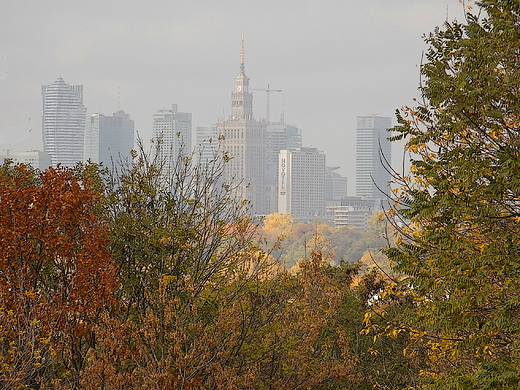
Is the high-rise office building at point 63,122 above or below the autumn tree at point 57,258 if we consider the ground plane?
above

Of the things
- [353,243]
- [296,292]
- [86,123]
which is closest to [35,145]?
[86,123]

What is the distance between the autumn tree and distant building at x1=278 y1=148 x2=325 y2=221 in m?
124

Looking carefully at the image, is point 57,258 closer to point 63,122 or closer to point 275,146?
point 63,122

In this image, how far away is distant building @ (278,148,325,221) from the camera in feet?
435

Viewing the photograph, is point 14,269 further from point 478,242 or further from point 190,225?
point 478,242

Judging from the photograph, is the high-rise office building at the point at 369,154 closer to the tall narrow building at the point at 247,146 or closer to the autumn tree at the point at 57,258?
the tall narrow building at the point at 247,146

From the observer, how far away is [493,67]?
16.0 ft

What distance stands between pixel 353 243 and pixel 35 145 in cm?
5647

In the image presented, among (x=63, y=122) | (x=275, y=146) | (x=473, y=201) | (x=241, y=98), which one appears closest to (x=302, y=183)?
(x=275, y=146)

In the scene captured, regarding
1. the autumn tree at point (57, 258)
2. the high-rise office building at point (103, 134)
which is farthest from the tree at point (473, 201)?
the high-rise office building at point (103, 134)

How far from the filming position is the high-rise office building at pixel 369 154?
5576 inches

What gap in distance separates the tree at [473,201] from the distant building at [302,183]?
125387 millimetres

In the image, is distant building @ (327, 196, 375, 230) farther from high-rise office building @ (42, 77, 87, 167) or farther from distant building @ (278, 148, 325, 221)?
high-rise office building @ (42, 77, 87, 167)

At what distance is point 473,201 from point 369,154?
14931cm
